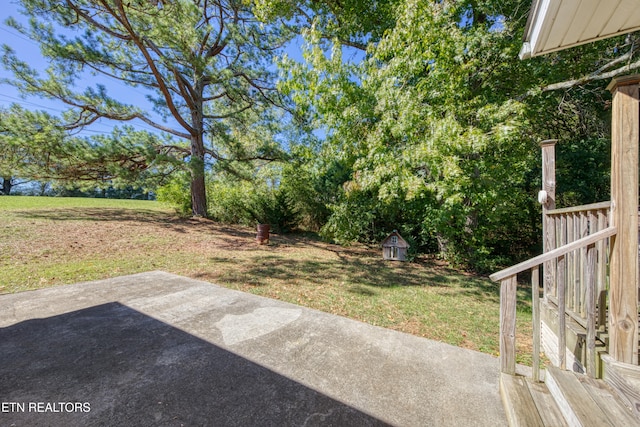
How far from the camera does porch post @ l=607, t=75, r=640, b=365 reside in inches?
61.1

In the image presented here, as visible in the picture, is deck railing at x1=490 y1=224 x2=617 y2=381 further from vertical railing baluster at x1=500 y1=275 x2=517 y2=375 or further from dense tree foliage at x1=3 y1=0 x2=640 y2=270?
dense tree foliage at x1=3 y1=0 x2=640 y2=270

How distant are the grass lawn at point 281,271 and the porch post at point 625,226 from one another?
1173 millimetres

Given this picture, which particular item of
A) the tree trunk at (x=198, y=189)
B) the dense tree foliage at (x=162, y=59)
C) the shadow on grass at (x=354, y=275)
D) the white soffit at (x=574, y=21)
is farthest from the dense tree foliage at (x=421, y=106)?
the white soffit at (x=574, y=21)

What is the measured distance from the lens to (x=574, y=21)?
204 cm

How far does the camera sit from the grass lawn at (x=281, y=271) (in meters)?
3.42

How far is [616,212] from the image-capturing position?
1637mm

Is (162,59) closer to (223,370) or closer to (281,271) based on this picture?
(281,271)

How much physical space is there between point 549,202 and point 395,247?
4462 mm

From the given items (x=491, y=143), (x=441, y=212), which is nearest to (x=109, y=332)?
(x=441, y=212)

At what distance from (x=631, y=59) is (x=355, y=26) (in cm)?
629

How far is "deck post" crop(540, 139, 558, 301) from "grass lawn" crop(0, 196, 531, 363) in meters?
0.77

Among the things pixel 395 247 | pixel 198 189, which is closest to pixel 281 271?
pixel 395 247

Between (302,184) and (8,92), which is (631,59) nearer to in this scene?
(302,184)

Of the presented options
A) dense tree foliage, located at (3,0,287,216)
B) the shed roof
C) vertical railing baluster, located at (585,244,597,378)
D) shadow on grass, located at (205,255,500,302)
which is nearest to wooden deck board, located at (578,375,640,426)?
vertical railing baluster, located at (585,244,597,378)
